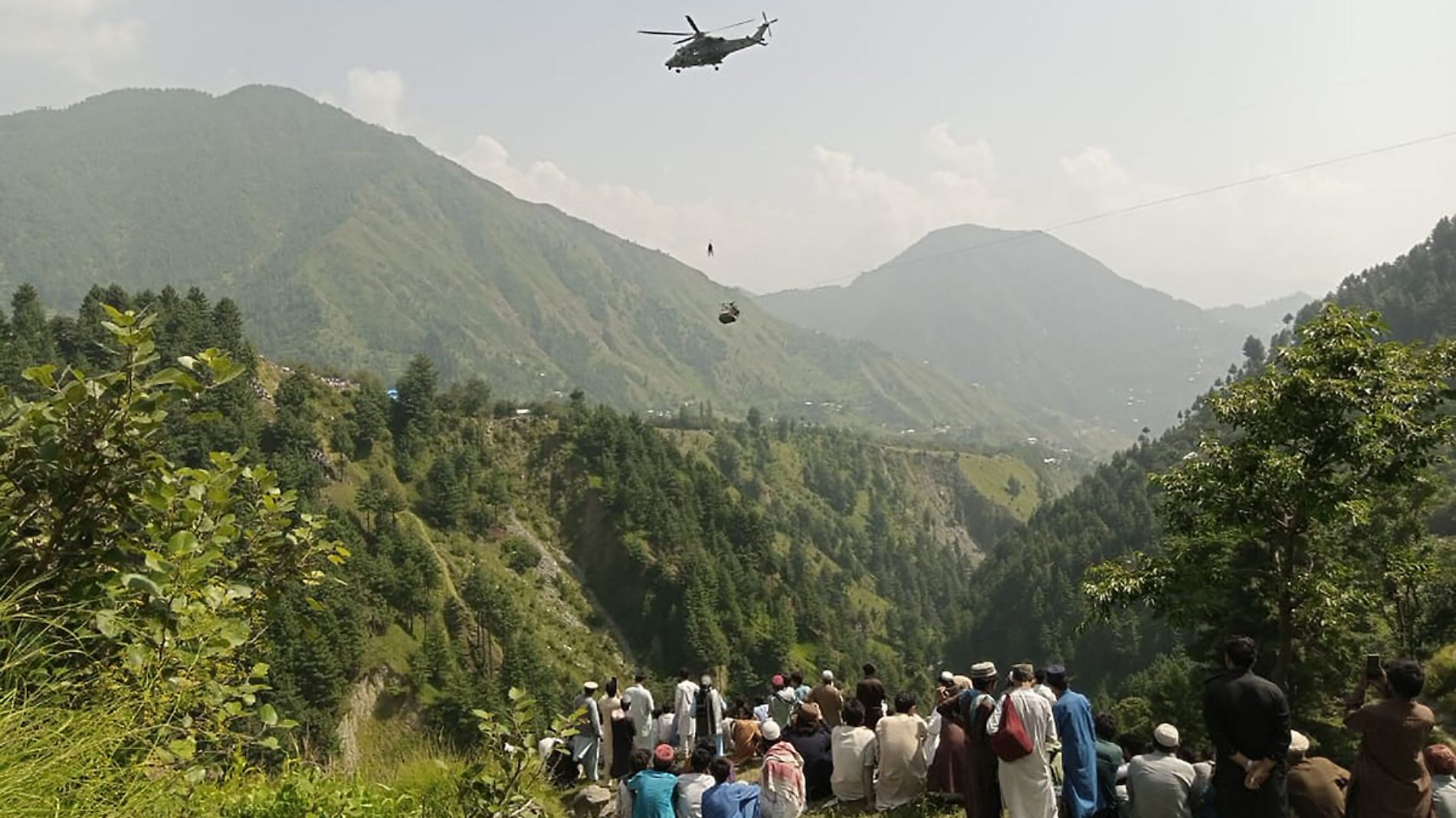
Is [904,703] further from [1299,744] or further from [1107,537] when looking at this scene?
[1107,537]

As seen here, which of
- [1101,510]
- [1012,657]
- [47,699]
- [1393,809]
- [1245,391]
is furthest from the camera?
[1101,510]

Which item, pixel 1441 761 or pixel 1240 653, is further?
pixel 1441 761

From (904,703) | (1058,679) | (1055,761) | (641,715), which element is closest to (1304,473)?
(1055,761)

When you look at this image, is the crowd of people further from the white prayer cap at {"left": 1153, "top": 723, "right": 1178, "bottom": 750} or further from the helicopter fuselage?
the helicopter fuselage

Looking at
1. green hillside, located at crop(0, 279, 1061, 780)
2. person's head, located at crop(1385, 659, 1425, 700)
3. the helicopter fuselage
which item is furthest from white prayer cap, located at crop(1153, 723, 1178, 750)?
green hillside, located at crop(0, 279, 1061, 780)

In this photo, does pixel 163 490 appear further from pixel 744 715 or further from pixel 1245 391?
pixel 1245 391

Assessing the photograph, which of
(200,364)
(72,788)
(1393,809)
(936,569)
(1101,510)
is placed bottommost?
(936,569)

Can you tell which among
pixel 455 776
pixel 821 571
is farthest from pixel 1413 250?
pixel 455 776
